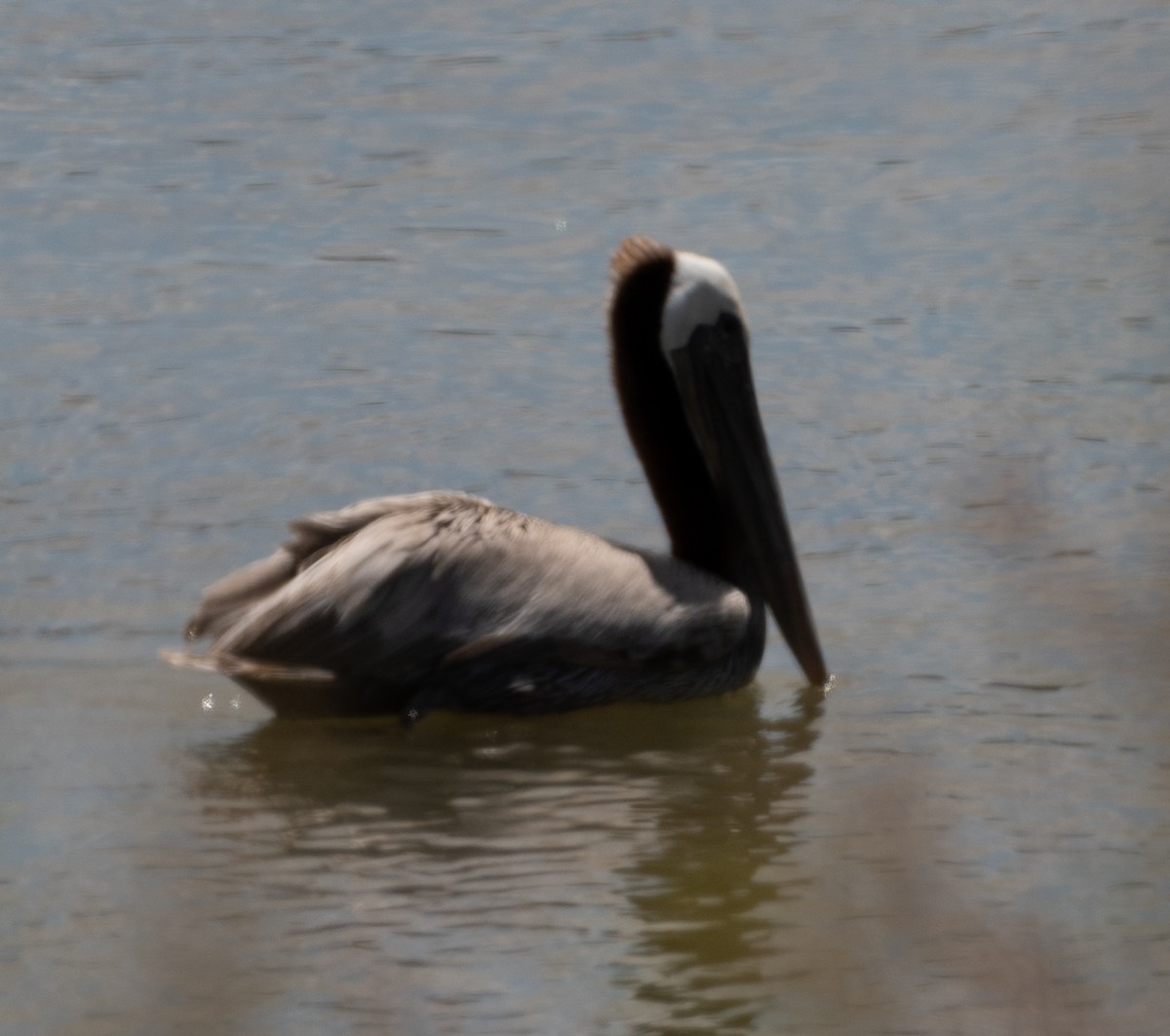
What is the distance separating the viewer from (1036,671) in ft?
20.1

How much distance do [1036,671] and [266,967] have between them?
2509 mm

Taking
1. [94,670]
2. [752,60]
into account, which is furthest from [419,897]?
[752,60]

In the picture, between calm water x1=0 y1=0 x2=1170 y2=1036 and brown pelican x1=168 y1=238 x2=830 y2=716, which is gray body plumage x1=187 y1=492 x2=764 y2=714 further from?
calm water x1=0 y1=0 x2=1170 y2=1036

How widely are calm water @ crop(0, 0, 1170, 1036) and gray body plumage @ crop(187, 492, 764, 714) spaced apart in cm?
15

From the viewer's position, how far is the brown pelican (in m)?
5.66

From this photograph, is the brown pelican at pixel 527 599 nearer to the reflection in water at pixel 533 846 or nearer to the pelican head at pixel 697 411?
the pelican head at pixel 697 411

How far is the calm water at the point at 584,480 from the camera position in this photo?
430 cm

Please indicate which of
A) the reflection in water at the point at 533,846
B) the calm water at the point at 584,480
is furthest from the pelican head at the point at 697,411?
the reflection in water at the point at 533,846

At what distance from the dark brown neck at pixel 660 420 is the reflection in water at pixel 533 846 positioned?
50 cm

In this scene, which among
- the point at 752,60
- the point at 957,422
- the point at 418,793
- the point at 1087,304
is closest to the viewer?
the point at 418,793

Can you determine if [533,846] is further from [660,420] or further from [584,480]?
[584,480]

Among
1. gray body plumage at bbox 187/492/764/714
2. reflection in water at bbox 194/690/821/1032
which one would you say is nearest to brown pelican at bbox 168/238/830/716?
gray body plumage at bbox 187/492/764/714

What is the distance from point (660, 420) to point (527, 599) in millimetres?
1004

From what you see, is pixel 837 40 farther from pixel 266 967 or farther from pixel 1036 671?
pixel 266 967
